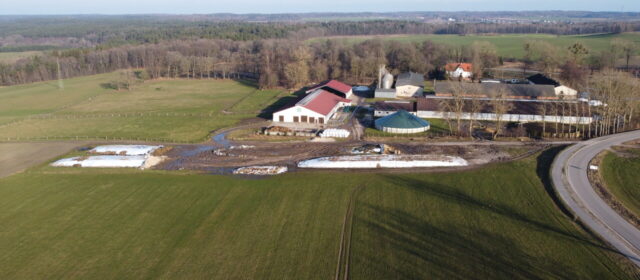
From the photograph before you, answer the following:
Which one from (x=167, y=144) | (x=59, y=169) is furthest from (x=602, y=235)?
(x=59, y=169)

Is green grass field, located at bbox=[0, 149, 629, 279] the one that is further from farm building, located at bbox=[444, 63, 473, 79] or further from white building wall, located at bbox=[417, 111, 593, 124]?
farm building, located at bbox=[444, 63, 473, 79]

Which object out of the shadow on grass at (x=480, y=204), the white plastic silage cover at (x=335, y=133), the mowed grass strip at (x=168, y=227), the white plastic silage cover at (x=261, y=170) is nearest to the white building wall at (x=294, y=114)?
the white plastic silage cover at (x=335, y=133)

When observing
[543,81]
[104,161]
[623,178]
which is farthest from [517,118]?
[104,161]

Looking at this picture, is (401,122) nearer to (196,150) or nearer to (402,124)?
(402,124)

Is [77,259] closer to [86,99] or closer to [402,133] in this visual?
[402,133]

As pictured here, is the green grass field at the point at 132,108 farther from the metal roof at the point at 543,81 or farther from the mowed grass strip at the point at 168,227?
the metal roof at the point at 543,81

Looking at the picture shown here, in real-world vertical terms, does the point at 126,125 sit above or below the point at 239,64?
below

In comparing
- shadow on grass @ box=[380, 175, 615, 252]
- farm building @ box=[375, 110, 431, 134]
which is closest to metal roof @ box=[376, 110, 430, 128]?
farm building @ box=[375, 110, 431, 134]
